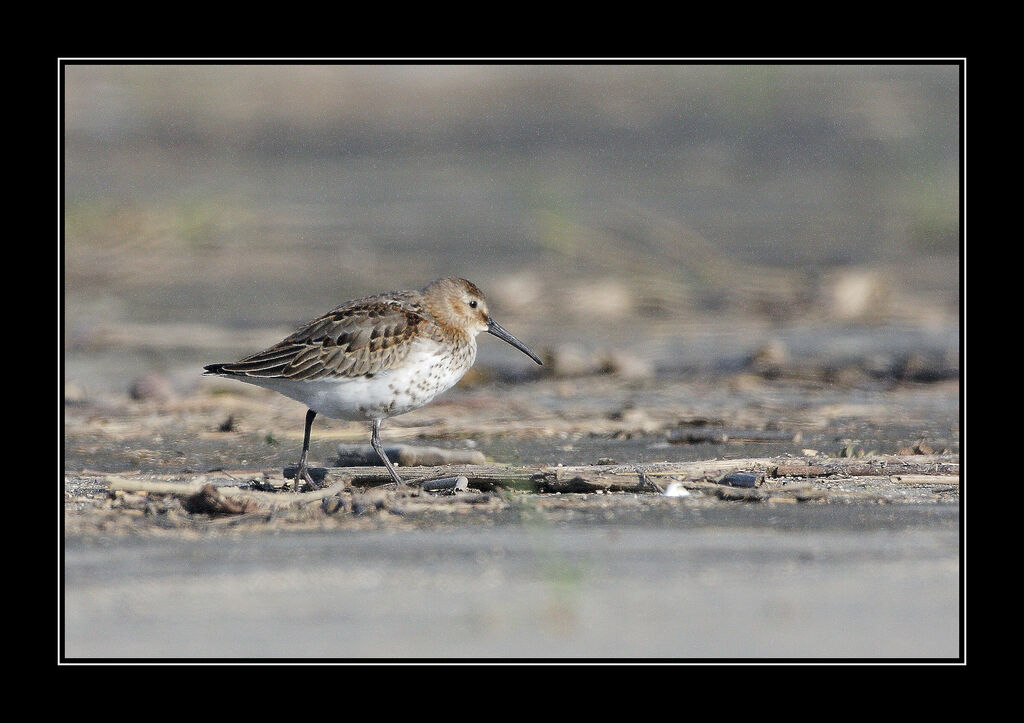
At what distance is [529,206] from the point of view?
14.9 meters

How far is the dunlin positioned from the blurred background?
198cm

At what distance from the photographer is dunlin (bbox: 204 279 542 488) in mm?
6090

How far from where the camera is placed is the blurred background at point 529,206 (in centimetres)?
984

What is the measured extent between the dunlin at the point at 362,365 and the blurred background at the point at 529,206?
1.98 m

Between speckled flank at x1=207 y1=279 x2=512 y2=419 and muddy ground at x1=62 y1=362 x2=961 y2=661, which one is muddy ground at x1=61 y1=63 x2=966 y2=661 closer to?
muddy ground at x1=62 y1=362 x2=961 y2=661

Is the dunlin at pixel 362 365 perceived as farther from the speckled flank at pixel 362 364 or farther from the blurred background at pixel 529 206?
the blurred background at pixel 529 206

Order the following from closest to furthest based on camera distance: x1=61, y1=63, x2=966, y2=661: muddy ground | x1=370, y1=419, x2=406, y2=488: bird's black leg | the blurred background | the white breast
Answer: x1=61, y1=63, x2=966, y2=661: muddy ground, x1=370, y1=419, x2=406, y2=488: bird's black leg, the white breast, the blurred background

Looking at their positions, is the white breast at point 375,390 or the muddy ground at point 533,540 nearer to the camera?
the muddy ground at point 533,540

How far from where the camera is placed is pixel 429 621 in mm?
3805

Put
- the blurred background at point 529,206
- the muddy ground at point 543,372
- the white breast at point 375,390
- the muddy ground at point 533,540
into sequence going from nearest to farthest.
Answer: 1. the muddy ground at point 533,540
2. the muddy ground at point 543,372
3. the white breast at point 375,390
4. the blurred background at point 529,206

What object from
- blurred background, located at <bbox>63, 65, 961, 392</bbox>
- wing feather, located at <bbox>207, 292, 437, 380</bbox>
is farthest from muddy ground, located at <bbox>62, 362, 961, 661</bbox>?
blurred background, located at <bbox>63, 65, 961, 392</bbox>

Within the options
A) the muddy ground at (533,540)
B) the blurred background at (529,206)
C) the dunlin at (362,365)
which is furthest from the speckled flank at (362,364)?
the blurred background at (529,206)

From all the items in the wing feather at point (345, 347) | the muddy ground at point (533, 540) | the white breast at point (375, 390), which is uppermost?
the wing feather at point (345, 347)

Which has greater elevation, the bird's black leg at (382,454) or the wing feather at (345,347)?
the wing feather at (345,347)
